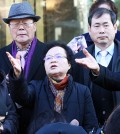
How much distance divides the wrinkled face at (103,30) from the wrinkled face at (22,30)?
1.86ft

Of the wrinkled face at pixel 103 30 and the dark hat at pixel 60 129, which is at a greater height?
the wrinkled face at pixel 103 30

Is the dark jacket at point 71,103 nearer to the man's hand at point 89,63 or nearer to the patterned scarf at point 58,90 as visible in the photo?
the patterned scarf at point 58,90

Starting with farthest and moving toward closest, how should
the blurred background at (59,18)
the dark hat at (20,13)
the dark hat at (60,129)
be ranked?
the blurred background at (59,18), the dark hat at (20,13), the dark hat at (60,129)

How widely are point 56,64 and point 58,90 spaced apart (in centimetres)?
20

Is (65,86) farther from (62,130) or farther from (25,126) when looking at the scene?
(62,130)

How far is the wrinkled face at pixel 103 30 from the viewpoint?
349 centimetres

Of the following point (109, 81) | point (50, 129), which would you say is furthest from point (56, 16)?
point (50, 129)

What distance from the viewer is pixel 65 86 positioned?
10.5 feet

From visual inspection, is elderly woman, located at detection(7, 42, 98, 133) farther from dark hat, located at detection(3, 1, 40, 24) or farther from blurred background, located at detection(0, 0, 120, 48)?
blurred background, located at detection(0, 0, 120, 48)

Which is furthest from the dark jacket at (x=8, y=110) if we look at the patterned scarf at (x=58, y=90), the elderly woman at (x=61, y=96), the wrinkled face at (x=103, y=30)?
the wrinkled face at (x=103, y=30)

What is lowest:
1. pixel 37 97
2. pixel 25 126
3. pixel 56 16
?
pixel 25 126

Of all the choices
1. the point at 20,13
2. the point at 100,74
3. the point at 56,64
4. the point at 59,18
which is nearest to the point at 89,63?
the point at 100,74

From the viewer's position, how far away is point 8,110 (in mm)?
3199

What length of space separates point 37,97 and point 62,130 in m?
1.54
